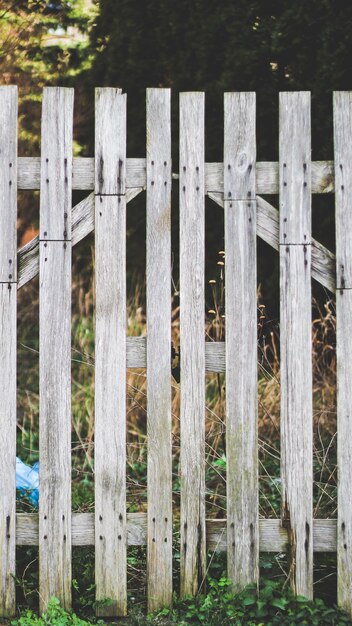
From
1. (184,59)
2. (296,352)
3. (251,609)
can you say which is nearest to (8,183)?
(296,352)

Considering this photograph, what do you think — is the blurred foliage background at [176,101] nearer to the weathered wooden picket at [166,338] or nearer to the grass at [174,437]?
the grass at [174,437]

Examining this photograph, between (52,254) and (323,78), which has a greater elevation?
(323,78)

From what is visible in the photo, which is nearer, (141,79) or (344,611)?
(344,611)

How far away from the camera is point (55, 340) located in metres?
2.82

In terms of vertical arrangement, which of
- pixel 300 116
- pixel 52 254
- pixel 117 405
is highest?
pixel 300 116

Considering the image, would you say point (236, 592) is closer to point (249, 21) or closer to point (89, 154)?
point (249, 21)

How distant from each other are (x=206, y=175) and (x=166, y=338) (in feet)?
2.13

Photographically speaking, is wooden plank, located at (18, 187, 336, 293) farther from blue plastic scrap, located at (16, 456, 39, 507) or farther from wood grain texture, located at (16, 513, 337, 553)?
blue plastic scrap, located at (16, 456, 39, 507)

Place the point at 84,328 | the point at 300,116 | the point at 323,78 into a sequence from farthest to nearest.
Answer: the point at 84,328
the point at 323,78
the point at 300,116

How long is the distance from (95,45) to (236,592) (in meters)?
3.95

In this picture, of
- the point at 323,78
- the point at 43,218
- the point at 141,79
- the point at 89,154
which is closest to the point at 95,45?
the point at 141,79

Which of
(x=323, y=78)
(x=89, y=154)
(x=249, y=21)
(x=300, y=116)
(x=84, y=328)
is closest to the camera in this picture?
(x=300, y=116)

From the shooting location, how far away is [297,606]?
2.82 meters

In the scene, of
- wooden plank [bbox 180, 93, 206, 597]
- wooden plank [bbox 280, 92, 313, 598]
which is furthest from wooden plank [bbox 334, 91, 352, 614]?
wooden plank [bbox 180, 93, 206, 597]
